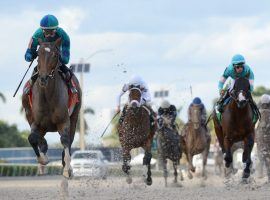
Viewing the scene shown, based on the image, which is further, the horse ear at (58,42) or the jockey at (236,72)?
the jockey at (236,72)

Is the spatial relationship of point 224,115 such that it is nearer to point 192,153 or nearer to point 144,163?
point 144,163

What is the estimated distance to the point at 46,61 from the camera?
16562 mm

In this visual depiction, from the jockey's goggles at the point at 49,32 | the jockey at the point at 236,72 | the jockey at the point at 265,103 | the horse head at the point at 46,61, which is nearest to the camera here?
the horse head at the point at 46,61

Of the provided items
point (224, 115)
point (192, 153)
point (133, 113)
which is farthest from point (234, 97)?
point (192, 153)

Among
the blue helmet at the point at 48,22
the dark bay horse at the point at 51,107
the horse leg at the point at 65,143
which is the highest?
the blue helmet at the point at 48,22

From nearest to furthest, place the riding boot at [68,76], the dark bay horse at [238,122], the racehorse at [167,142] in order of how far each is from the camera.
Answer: the riding boot at [68,76] → the dark bay horse at [238,122] → the racehorse at [167,142]

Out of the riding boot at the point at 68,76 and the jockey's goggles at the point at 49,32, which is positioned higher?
the jockey's goggles at the point at 49,32

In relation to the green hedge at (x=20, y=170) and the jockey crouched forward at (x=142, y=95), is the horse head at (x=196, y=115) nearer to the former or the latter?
the jockey crouched forward at (x=142, y=95)

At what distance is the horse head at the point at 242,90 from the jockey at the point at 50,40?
442 centimetres

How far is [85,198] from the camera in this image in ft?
61.0

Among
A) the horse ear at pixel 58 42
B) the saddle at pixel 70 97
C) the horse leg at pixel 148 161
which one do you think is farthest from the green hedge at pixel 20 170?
the horse ear at pixel 58 42

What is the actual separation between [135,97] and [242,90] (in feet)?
13.1

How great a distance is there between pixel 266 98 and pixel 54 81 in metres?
11.8

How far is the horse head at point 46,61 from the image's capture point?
54.3 feet
